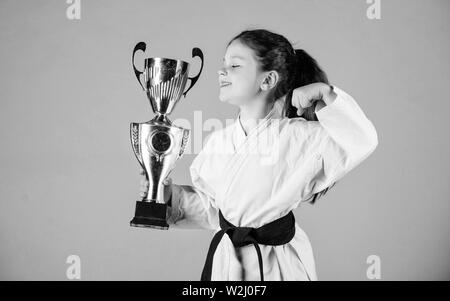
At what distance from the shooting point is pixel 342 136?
4.91 feet

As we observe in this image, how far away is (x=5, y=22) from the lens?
2439 millimetres

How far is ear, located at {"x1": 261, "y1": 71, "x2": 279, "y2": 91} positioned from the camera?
1646 mm

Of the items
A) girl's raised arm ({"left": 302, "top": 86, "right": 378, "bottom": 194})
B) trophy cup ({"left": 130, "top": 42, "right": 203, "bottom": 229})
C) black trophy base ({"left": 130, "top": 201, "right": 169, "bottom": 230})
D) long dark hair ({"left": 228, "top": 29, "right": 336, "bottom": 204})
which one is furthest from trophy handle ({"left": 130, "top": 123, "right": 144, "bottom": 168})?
girl's raised arm ({"left": 302, "top": 86, "right": 378, "bottom": 194})

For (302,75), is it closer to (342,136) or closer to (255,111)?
(255,111)

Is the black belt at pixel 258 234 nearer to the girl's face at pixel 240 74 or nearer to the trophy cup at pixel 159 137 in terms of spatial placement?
the trophy cup at pixel 159 137

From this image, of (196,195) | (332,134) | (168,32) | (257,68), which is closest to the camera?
(332,134)

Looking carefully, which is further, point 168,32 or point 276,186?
point 168,32

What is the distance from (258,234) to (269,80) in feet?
1.47

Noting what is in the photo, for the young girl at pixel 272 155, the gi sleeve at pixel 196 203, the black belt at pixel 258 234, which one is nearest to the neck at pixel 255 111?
the young girl at pixel 272 155

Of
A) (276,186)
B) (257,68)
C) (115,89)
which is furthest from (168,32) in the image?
(276,186)

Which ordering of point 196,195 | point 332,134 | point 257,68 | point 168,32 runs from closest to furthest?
1. point 332,134
2. point 257,68
3. point 196,195
4. point 168,32

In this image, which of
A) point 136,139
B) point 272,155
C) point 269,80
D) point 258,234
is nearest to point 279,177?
point 272,155

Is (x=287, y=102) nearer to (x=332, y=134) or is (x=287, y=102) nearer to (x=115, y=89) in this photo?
(x=332, y=134)

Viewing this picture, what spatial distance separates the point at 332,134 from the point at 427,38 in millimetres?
1219
